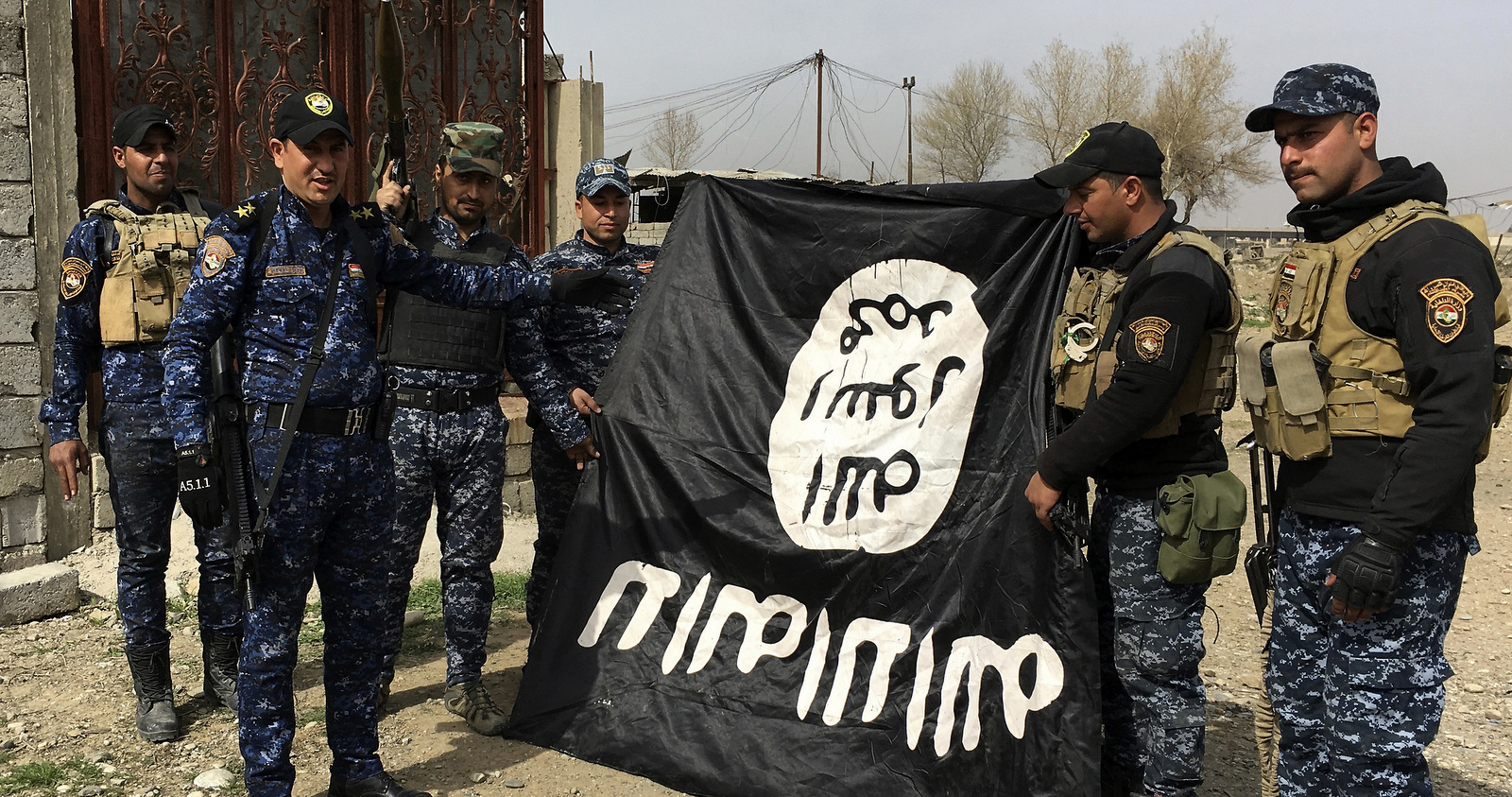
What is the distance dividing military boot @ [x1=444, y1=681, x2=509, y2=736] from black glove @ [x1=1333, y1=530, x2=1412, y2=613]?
2.78 meters

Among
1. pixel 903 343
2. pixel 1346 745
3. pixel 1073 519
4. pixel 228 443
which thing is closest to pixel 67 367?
pixel 228 443

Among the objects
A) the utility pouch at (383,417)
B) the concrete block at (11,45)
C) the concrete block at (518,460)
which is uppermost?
the concrete block at (11,45)

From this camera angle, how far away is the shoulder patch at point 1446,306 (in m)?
2.38

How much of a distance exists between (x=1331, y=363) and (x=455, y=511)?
2.95m

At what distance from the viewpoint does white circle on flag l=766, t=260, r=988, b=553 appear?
342 centimetres

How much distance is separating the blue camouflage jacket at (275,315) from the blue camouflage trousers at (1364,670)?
2615 millimetres

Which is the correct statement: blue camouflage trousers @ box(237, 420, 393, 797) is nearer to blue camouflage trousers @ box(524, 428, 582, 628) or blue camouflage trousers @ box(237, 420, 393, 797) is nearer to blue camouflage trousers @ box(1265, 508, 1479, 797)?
blue camouflage trousers @ box(524, 428, 582, 628)

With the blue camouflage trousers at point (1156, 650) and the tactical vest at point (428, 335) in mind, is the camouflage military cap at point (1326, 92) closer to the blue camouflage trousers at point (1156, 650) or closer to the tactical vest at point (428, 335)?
the blue camouflage trousers at point (1156, 650)

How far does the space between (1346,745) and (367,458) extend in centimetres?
272

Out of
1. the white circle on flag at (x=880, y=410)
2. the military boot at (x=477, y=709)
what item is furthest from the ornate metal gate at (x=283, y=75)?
the white circle on flag at (x=880, y=410)

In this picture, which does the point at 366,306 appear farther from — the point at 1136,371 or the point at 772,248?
the point at 1136,371

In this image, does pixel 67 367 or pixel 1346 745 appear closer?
pixel 1346 745

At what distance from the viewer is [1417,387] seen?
248 centimetres

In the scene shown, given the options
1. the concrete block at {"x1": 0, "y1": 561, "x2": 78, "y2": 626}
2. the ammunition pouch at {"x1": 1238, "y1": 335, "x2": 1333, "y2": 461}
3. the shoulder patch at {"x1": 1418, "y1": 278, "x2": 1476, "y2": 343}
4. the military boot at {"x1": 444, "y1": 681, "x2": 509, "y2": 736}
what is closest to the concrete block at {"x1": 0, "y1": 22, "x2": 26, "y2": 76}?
the concrete block at {"x1": 0, "y1": 561, "x2": 78, "y2": 626}
